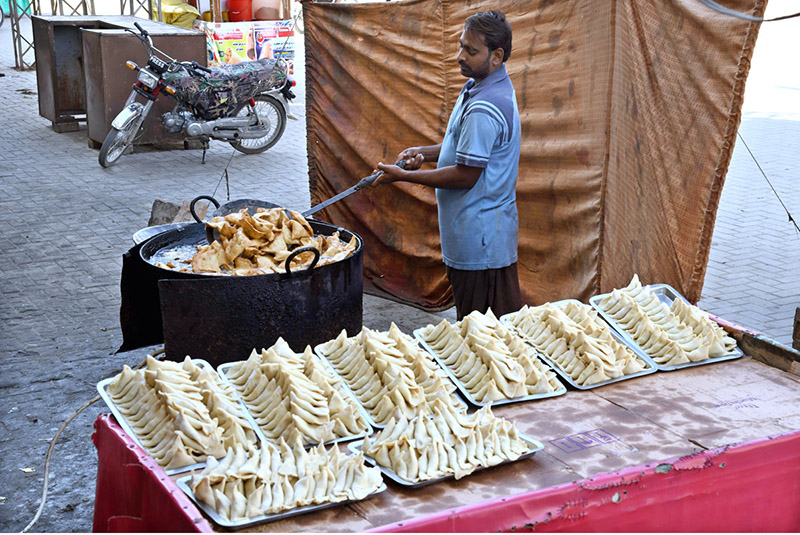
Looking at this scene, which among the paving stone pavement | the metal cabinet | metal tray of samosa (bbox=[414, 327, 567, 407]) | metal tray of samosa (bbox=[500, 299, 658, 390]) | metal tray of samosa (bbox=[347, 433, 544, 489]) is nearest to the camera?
metal tray of samosa (bbox=[347, 433, 544, 489])

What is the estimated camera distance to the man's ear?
3978 mm

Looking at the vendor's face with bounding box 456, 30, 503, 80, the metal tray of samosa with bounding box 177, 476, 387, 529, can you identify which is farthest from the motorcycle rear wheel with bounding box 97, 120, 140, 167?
the metal tray of samosa with bounding box 177, 476, 387, 529

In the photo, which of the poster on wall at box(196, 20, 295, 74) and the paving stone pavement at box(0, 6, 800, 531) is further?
the poster on wall at box(196, 20, 295, 74)

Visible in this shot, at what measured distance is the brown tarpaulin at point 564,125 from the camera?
3678 mm

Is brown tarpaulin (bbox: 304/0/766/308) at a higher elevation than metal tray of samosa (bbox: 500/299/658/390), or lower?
higher

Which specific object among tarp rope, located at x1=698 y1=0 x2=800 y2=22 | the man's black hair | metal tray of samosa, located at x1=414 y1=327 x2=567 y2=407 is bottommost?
metal tray of samosa, located at x1=414 y1=327 x2=567 y2=407

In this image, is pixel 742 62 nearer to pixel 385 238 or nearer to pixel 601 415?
pixel 601 415

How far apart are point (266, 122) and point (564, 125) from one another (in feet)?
22.2

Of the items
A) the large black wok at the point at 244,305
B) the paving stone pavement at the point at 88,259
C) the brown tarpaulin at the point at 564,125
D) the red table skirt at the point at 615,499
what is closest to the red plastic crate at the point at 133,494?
Answer: the red table skirt at the point at 615,499

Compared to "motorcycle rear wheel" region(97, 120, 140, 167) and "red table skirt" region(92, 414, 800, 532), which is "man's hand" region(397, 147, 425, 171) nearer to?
"red table skirt" region(92, 414, 800, 532)

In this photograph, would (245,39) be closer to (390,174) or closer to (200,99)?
(200,99)

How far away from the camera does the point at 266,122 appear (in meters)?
10.8

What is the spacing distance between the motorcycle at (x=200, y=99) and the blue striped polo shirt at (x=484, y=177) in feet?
20.9

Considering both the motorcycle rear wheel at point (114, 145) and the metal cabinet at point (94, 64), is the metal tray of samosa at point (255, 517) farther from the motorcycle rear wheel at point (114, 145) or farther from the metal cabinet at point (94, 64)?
the metal cabinet at point (94, 64)
